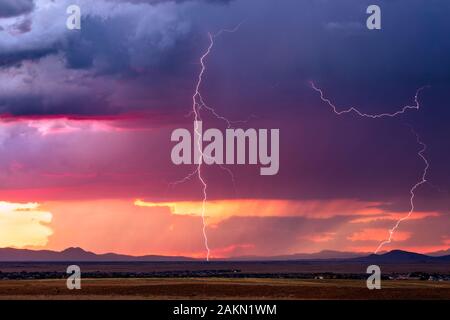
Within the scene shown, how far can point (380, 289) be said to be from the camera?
3391 inches
